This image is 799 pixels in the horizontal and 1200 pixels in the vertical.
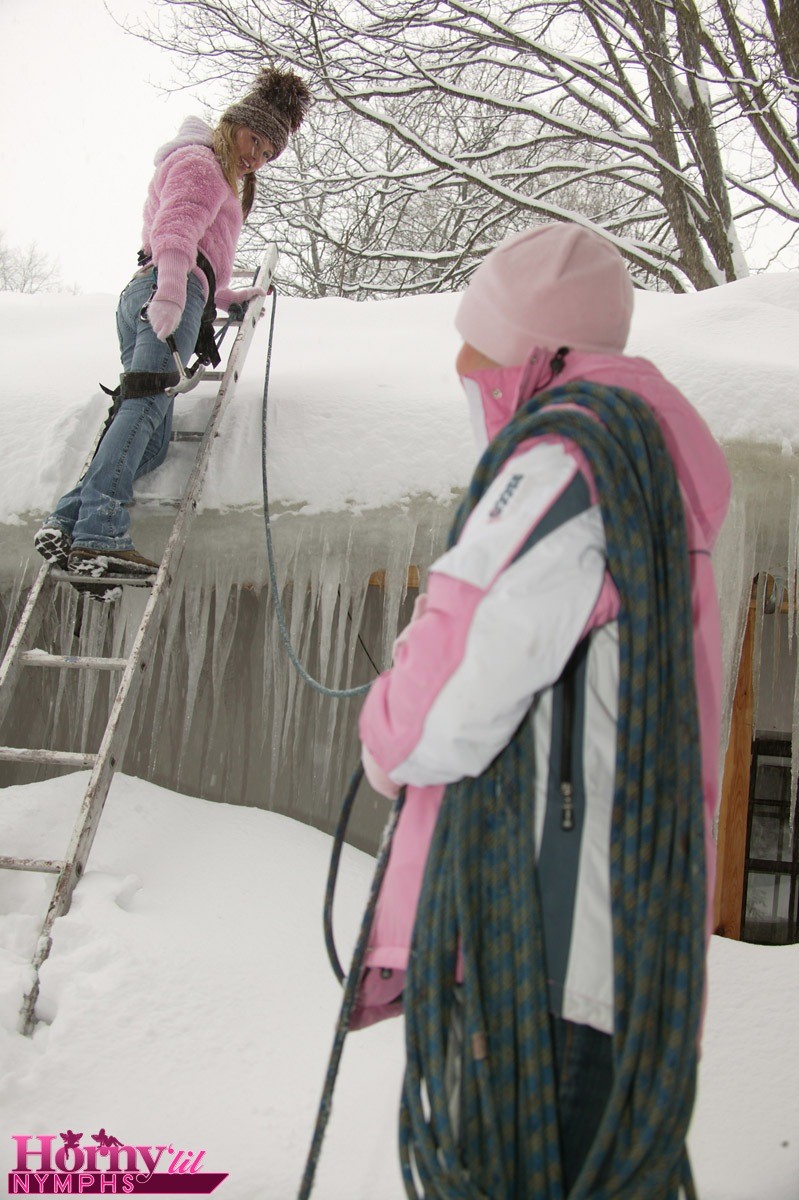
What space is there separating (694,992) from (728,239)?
9.69m

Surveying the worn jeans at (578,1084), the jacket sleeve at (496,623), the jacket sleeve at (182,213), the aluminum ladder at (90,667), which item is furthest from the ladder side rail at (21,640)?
the worn jeans at (578,1084)

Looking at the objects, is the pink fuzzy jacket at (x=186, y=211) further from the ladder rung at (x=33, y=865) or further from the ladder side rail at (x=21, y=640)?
the ladder rung at (x=33, y=865)

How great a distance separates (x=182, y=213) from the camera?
Result: 9.69 ft

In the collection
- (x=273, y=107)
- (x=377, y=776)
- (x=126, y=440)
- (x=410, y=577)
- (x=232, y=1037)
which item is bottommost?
(x=232, y=1037)

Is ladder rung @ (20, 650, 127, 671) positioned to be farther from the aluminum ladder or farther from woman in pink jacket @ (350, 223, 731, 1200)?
woman in pink jacket @ (350, 223, 731, 1200)

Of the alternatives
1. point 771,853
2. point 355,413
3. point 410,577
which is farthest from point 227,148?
point 771,853

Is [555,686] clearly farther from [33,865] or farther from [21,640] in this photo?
[21,640]

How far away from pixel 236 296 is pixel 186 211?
0.66 metres

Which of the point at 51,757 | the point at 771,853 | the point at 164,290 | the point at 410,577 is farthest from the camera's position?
the point at 771,853

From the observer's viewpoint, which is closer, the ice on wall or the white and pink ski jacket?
the white and pink ski jacket

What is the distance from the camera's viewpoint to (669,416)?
3.99ft

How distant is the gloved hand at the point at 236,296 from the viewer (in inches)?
140

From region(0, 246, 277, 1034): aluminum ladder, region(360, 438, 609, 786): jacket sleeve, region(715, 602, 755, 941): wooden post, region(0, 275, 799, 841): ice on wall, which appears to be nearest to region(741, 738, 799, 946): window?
region(715, 602, 755, 941): wooden post

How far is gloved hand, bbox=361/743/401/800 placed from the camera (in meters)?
1.16
